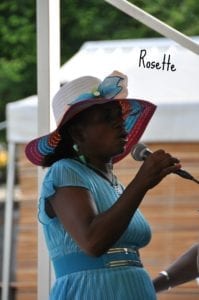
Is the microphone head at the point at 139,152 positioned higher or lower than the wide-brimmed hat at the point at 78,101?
lower

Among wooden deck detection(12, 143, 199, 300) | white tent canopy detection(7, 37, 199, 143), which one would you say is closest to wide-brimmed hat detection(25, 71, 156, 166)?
white tent canopy detection(7, 37, 199, 143)

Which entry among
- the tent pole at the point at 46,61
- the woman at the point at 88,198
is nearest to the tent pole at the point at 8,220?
the tent pole at the point at 46,61

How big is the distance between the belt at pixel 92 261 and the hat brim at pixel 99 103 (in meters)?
0.32

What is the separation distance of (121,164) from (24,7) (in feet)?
10.6

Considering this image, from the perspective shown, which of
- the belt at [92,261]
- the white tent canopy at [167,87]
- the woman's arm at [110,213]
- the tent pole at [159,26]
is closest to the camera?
the woman's arm at [110,213]

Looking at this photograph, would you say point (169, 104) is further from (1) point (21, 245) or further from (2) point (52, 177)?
(2) point (52, 177)

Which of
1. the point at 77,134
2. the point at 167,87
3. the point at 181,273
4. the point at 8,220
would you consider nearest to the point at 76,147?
the point at 77,134

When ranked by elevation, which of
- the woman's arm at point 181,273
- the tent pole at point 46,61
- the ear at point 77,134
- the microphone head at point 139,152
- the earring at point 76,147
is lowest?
the woman's arm at point 181,273

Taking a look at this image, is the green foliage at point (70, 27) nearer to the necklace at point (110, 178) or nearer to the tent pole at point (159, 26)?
the tent pole at point (159, 26)

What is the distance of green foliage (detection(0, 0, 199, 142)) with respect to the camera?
5742 millimetres

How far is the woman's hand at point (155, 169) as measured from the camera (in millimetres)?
1881

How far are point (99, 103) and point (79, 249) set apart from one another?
401mm

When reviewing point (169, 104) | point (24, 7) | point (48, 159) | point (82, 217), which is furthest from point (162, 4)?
point (82, 217)

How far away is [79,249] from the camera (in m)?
2.07
